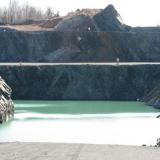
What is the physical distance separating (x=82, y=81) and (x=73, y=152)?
49969mm

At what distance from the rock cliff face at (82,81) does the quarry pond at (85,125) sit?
10641 mm

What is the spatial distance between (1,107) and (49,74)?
2303cm

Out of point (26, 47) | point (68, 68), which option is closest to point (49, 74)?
point (68, 68)

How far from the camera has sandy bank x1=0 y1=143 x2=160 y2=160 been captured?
7.72 m

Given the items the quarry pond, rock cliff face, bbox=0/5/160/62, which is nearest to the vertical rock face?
the quarry pond

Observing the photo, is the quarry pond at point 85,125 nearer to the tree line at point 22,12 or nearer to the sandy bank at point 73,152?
the sandy bank at point 73,152

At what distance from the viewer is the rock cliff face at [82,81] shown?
5741 centimetres

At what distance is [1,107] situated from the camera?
3494cm

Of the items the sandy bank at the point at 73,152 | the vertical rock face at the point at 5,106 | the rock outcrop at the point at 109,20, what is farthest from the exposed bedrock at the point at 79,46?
the sandy bank at the point at 73,152

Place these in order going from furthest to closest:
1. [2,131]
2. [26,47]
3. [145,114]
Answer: [26,47] → [145,114] → [2,131]

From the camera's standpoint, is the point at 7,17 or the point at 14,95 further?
the point at 7,17

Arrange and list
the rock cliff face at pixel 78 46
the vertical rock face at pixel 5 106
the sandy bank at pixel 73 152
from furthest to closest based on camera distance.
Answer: the rock cliff face at pixel 78 46 → the vertical rock face at pixel 5 106 → the sandy bank at pixel 73 152

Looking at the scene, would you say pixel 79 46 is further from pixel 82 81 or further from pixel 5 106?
pixel 5 106

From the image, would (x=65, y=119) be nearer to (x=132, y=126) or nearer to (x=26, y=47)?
(x=132, y=126)
